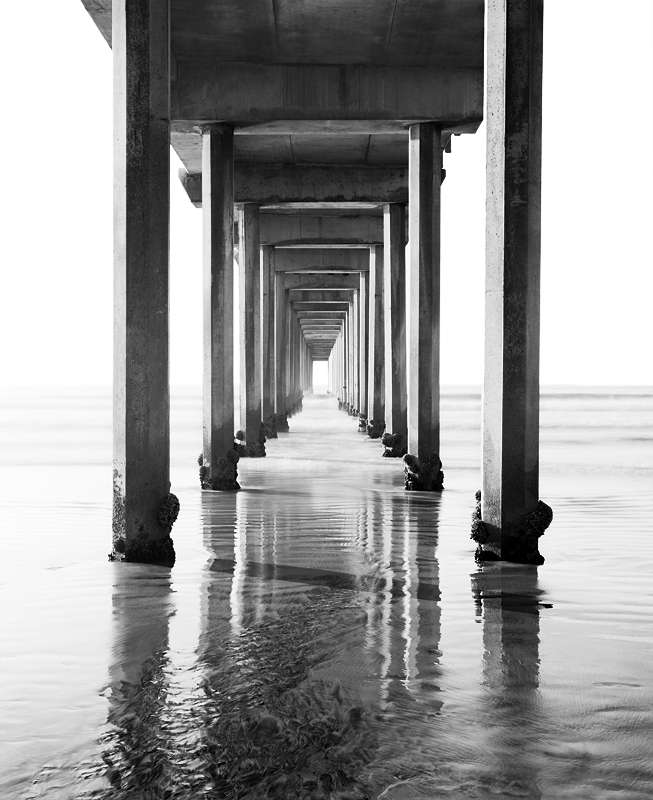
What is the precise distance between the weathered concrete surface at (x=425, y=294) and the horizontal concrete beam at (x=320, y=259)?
13729mm

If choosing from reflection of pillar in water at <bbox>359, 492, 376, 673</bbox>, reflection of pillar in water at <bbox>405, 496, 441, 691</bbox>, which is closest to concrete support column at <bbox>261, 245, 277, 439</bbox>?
reflection of pillar in water at <bbox>359, 492, 376, 673</bbox>

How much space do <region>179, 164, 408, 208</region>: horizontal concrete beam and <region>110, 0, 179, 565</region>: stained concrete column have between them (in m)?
10.2

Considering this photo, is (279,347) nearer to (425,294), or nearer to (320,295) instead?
(320,295)

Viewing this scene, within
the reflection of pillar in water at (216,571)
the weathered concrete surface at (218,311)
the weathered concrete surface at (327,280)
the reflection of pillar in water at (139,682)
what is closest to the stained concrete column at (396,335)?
the weathered concrete surface at (218,311)

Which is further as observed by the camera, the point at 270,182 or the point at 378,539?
the point at 270,182

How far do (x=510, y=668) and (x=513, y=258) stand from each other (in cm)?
351

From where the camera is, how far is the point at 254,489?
1169cm

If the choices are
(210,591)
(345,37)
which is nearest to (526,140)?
(210,591)

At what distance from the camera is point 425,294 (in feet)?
39.1

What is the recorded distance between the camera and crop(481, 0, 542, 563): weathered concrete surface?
21.9 ft

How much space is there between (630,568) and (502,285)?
7.71ft

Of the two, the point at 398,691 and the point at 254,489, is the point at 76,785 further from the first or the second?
the point at 254,489

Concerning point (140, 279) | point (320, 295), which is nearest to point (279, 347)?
point (320, 295)

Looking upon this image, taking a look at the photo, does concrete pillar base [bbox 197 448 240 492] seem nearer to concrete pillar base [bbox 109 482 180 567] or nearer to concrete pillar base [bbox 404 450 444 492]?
concrete pillar base [bbox 404 450 444 492]
